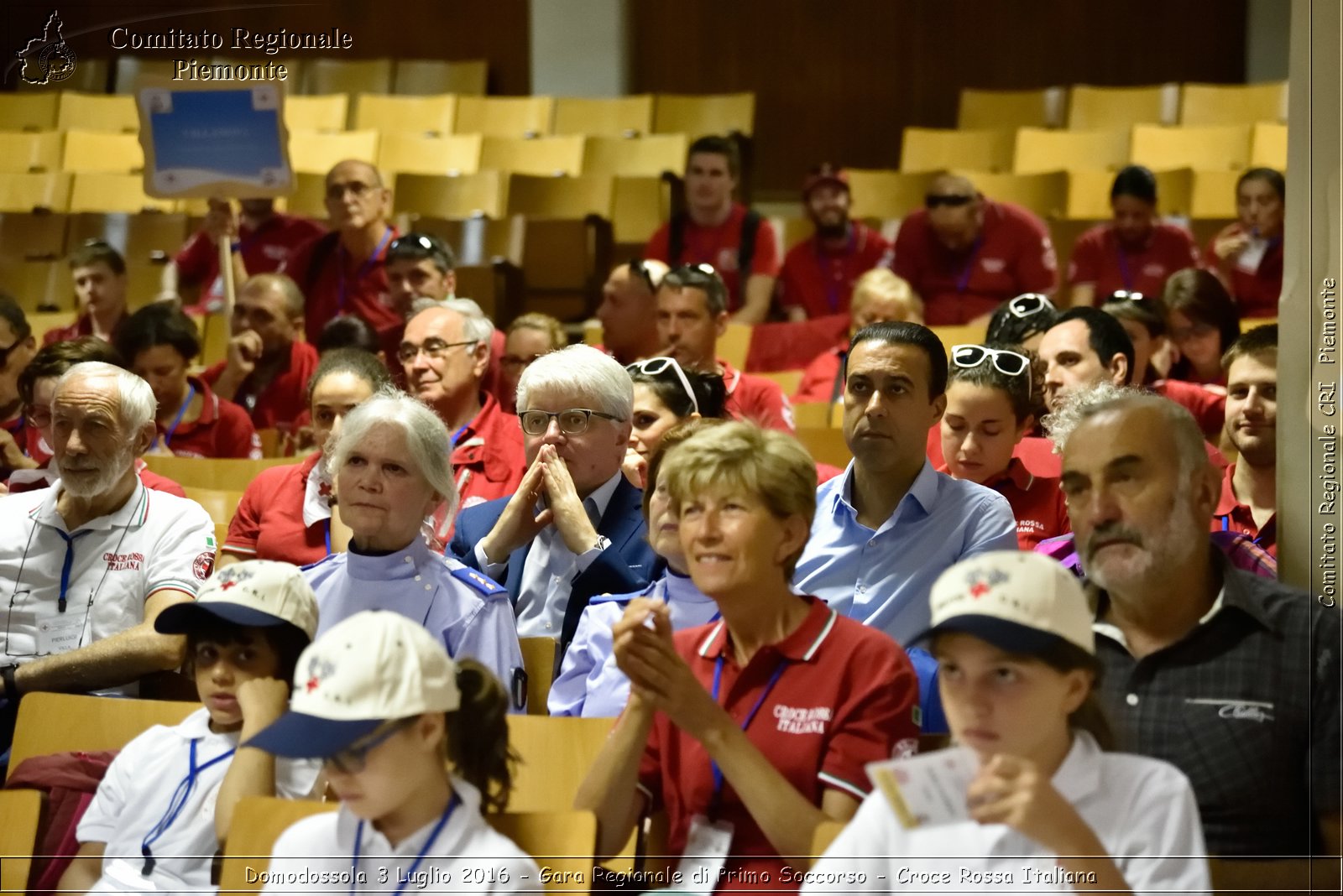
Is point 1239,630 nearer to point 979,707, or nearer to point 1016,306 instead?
point 979,707

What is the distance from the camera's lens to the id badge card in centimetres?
207

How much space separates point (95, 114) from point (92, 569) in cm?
608

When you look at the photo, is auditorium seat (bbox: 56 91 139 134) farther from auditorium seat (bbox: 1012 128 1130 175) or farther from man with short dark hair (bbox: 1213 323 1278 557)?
man with short dark hair (bbox: 1213 323 1278 557)

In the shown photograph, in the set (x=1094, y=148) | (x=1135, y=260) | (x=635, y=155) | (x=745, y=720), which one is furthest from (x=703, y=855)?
(x=1094, y=148)

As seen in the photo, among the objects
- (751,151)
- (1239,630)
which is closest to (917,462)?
(1239,630)

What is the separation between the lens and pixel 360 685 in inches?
75.6

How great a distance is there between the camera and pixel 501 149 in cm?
786

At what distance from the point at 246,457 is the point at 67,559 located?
5.15ft

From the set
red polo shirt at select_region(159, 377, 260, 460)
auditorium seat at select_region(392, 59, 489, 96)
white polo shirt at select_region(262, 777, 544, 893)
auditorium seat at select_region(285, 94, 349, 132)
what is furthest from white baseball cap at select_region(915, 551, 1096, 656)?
auditorium seat at select_region(392, 59, 489, 96)

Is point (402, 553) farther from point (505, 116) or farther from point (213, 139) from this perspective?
point (505, 116)

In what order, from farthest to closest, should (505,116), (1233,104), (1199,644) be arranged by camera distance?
(505,116), (1233,104), (1199,644)

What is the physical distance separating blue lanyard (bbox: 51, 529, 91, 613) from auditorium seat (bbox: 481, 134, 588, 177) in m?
4.77

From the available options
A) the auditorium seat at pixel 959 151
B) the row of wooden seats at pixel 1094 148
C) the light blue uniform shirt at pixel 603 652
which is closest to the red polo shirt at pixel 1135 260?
the row of wooden seats at pixel 1094 148

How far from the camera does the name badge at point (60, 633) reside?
3.09 meters
